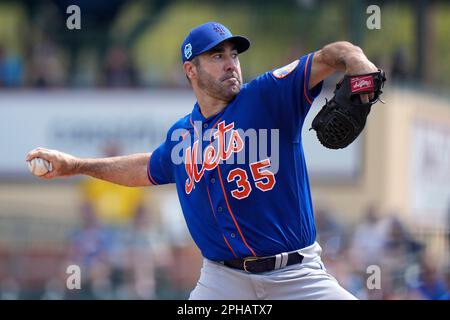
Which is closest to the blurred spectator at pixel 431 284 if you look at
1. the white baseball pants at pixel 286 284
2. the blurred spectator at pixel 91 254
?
the blurred spectator at pixel 91 254

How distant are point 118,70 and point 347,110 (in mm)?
12455

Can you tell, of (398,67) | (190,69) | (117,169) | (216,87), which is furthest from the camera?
(398,67)

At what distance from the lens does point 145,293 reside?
1398 centimetres

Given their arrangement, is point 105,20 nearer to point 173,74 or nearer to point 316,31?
point 173,74

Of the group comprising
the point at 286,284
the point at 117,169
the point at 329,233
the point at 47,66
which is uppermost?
the point at 47,66

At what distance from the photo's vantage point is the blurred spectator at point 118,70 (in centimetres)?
1767

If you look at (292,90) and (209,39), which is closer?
(292,90)

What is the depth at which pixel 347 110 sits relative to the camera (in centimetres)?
576

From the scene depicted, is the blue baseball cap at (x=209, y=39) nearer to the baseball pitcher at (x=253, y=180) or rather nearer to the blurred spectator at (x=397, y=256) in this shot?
the baseball pitcher at (x=253, y=180)

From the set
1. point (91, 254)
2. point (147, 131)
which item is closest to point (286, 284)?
point (91, 254)

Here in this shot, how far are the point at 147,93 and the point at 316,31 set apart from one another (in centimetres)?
318

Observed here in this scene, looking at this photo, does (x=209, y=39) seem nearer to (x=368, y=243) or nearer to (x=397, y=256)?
(x=397, y=256)

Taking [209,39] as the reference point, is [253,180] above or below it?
below

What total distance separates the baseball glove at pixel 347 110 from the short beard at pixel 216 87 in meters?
0.70
